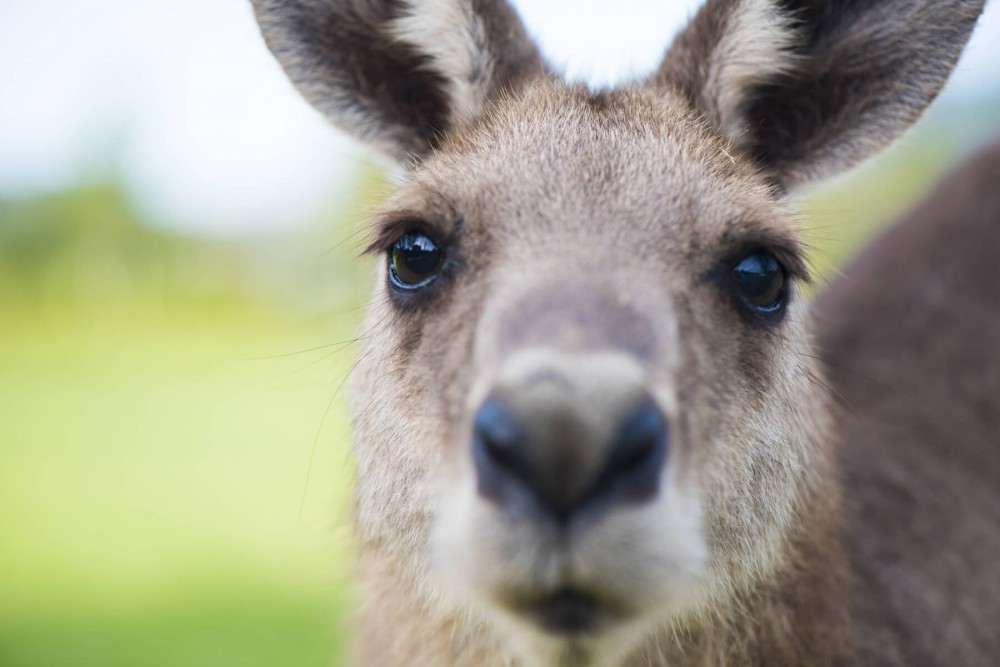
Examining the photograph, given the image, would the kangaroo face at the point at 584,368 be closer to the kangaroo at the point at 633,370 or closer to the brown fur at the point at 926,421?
the kangaroo at the point at 633,370

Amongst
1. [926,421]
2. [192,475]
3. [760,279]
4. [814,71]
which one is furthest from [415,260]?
[192,475]

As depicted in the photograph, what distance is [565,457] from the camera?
7.20 feet

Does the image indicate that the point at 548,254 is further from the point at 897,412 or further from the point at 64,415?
the point at 64,415

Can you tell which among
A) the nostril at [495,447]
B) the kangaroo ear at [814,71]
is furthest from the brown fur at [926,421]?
the nostril at [495,447]

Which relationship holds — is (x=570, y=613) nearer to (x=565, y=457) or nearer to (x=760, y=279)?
(x=565, y=457)

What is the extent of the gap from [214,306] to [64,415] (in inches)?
897

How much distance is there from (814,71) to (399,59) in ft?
6.62

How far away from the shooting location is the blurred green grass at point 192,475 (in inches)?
249

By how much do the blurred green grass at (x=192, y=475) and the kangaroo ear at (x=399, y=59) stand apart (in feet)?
1.57

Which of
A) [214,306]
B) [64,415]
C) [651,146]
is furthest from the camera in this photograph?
[214,306]

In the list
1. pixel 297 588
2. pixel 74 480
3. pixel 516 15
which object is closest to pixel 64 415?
pixel 74 480

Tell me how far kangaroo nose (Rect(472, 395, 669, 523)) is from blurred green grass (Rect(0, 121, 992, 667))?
6.51ft

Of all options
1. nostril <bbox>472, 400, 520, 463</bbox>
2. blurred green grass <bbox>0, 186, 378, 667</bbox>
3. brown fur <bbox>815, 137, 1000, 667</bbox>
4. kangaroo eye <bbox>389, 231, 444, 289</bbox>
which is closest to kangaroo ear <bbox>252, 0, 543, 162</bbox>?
blurred green grass <bbox>0, 186, 378, 667</bbox>

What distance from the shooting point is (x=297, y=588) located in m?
11.4
